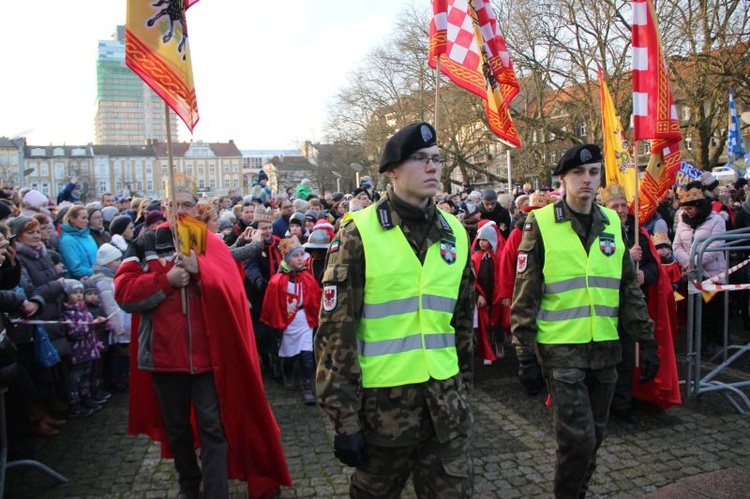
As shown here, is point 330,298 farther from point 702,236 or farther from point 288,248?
point 702,236

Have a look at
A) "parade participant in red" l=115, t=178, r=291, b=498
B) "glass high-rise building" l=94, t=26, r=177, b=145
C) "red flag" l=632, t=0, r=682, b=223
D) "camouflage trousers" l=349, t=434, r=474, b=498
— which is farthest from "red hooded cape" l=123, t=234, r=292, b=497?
"glass high-rise building" l=94, t=26, r=177, b=145

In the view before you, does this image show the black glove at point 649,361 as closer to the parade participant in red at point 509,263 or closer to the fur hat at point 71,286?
the parade participant in red at point 509,263

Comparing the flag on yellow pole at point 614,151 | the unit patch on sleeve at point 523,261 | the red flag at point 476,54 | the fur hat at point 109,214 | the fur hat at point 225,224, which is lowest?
the unit patch on sleeve at point 523,261

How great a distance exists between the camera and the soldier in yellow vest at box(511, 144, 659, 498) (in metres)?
3.57

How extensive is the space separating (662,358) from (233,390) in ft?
12.6

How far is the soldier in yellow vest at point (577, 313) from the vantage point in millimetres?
3574

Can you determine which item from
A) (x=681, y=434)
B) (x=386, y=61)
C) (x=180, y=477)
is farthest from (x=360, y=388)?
(x=386, y=61)

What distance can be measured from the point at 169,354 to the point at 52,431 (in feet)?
8.41

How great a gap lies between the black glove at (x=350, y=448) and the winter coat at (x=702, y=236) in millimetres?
6302

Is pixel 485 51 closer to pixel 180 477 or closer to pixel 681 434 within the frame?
pixel 681 434

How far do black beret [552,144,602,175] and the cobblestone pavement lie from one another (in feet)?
7.00

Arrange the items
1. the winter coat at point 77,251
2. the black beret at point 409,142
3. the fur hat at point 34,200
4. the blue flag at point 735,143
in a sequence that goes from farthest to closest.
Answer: the blue flag at point 735,143, the fur hat at point 34,200, the winter coat at point 77,251, the black beret at point 409,142

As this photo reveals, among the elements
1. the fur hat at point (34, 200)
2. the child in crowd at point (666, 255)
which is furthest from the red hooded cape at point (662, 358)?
the fur hat at point (34, 200)

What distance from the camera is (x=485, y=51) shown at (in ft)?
18.6
